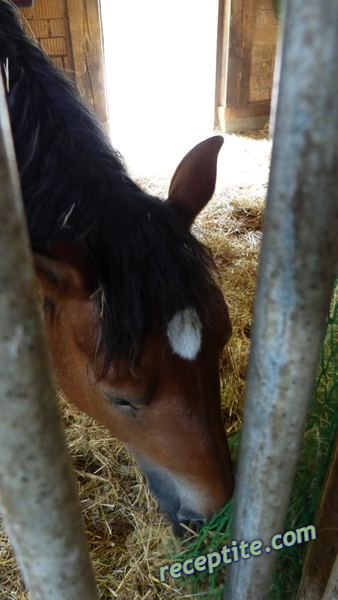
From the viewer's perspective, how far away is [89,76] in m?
4.80

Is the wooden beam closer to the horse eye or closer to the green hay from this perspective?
the horse eye

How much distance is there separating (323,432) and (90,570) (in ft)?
2.25

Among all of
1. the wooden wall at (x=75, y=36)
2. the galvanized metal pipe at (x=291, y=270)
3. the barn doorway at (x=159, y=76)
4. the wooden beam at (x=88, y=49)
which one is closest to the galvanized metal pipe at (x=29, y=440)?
the galvanized metal pipe at (x=291, y=270)

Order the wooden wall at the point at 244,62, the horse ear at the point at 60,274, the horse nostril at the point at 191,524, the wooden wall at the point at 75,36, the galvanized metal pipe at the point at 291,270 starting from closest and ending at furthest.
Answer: the galvanized metal pipe at the point at 291,270 → the horse ear at the point at 60,274 → the horse nostril at the point at 191,524 → the wooden wall at the point at 75,36 → the wooden wall at the point at 244,62

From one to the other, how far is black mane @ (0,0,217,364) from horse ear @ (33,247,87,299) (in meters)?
0.04

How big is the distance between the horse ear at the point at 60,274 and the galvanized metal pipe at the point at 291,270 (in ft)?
1.72

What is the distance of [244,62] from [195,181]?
14.5 ft

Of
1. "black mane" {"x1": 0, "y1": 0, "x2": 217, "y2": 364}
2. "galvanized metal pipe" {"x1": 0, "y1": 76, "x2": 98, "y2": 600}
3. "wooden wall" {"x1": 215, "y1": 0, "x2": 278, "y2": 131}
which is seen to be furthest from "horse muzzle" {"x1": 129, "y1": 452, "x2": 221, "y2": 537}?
"wooden wall" {"x1": 215, "y1": 0, "x2": 278, "y2": 131}

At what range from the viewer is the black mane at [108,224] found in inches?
39.8

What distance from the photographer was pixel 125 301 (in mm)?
1011

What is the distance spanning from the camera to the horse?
1013mm

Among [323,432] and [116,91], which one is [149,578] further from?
[116,91]

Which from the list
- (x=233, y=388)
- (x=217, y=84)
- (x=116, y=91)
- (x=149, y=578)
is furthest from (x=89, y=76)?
(x=149, y=578)

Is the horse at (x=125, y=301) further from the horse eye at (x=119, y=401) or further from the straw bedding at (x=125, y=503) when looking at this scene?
the straw bedding at (x=125, y=503)
